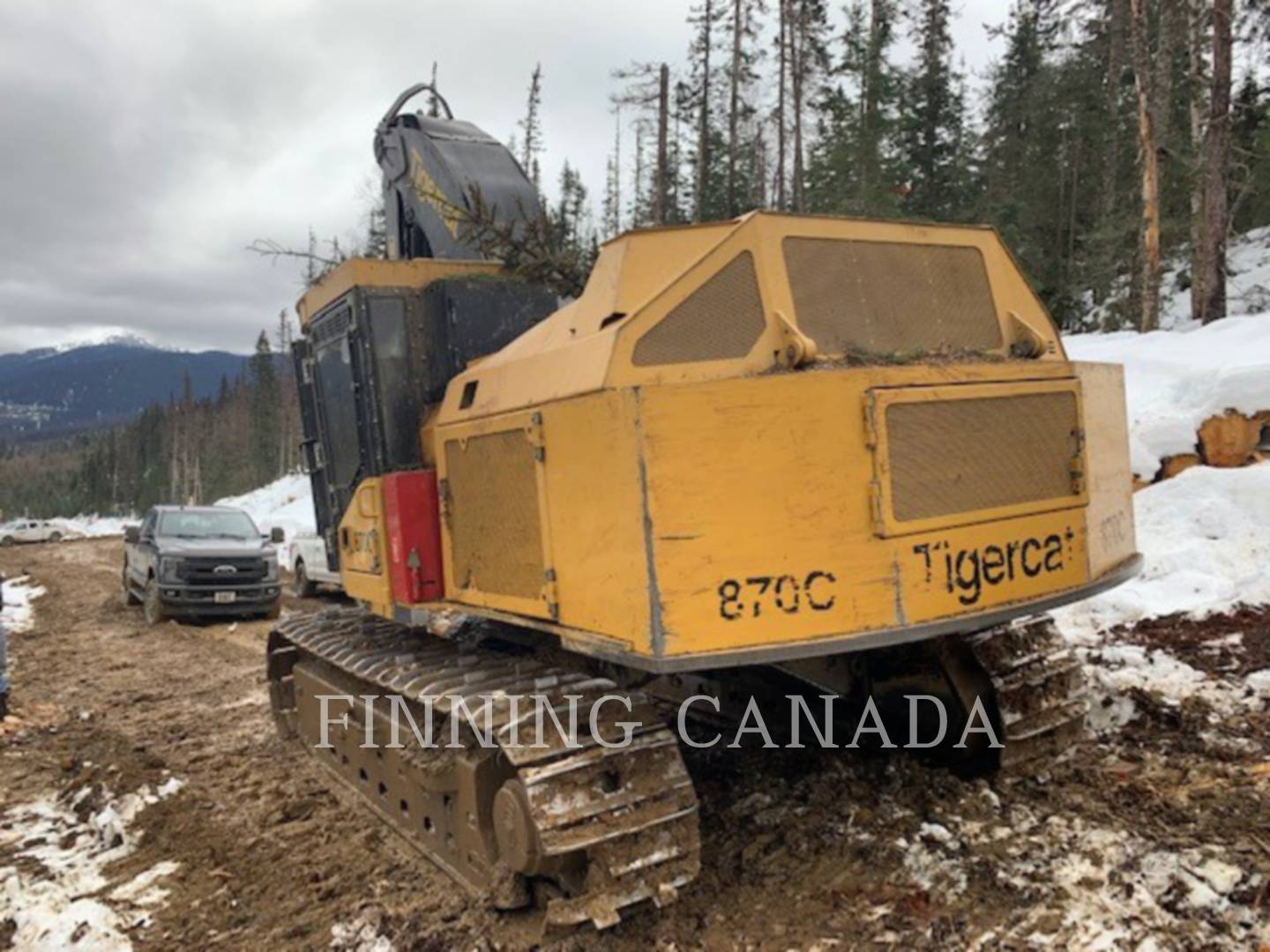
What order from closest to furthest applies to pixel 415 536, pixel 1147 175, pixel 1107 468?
pixel 1107 468
pixel 415 536
pixel 1147 175

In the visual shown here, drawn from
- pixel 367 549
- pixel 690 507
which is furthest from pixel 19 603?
pixel 690 507

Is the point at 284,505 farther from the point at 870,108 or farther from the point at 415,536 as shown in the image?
the point at 415,536

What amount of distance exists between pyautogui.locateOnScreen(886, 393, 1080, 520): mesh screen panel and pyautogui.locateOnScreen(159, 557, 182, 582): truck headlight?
12.5m

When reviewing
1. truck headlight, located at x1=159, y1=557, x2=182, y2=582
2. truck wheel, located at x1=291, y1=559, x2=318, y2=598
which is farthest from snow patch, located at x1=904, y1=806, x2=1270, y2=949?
truck wheel, located at x1=291, y1=559, x2=318, y2=598

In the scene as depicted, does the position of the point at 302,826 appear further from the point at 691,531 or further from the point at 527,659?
the point at 691,531

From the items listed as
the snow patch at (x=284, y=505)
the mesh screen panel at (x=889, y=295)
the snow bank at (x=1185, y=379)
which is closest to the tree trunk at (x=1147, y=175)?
the snow bank at (x=1185, y=379)

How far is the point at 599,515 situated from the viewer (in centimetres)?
346

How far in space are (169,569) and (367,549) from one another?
9.56 m

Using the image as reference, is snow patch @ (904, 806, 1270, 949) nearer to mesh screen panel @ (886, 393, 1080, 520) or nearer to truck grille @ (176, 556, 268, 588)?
mesh screen panel @ (886, 393, 1080, 520)

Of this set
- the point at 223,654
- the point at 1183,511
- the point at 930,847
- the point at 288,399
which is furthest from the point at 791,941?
the point at 288,399

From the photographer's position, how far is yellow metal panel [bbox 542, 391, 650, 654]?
10.7ft

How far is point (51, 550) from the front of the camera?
102 feet

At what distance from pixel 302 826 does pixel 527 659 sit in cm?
174

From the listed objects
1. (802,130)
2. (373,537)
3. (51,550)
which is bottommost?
(51,550)
